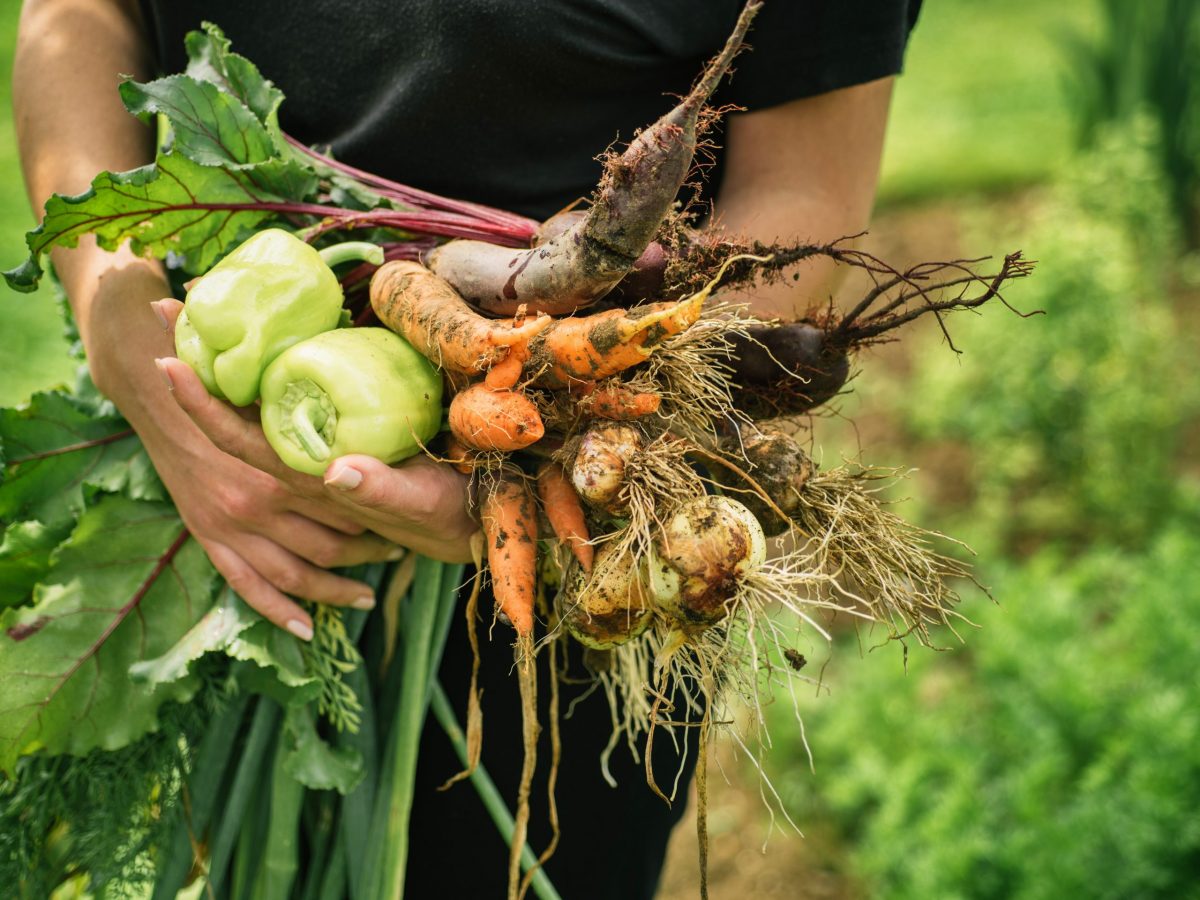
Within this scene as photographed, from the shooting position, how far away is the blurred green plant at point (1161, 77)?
4.34m

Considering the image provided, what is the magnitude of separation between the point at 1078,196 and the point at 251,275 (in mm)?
3886

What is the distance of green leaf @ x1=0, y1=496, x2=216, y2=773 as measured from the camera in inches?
53.8

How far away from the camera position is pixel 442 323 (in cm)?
119

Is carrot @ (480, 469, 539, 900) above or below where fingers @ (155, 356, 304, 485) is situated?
below

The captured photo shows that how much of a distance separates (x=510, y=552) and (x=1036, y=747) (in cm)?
176

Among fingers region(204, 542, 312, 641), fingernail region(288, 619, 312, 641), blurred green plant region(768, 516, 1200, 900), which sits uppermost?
fingers region(204, 542, 312, 641)

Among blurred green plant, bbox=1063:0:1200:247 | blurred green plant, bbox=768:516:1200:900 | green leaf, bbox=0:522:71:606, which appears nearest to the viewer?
green leaf, bbox=0:522:71:606

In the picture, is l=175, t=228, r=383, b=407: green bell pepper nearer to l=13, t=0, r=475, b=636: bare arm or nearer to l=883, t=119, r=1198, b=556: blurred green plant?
l=13, t=0, r=475, b=636: bare arm

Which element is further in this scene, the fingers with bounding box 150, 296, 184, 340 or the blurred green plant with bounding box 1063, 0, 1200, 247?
the blurred green plant with bounding box 1063, 0, 1200, 247

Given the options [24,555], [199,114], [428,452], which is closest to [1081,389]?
[428,452]

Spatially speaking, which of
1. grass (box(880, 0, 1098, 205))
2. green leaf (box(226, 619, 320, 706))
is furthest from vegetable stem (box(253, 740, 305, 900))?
grass (box(880, 0, 1098, 205))

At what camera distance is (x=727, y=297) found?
1.35 metres

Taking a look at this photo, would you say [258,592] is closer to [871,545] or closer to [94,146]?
[94,146]

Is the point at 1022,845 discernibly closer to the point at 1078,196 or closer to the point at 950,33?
the point at 1078,196
